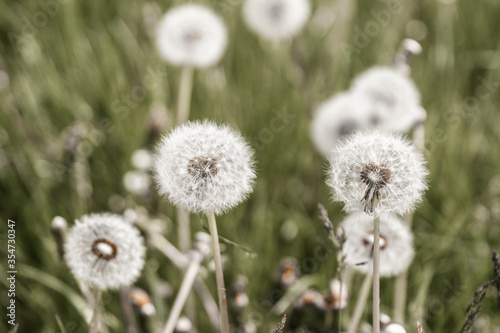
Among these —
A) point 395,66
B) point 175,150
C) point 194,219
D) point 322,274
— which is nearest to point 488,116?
point 395,66

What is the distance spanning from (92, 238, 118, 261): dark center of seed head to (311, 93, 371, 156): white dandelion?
1.13 meters

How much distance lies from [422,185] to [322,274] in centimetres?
88

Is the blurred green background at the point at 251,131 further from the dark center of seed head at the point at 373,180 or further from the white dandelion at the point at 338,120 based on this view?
the dark center of seed head at the point at 373,180

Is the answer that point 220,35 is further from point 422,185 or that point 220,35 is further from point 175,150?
point 422,185

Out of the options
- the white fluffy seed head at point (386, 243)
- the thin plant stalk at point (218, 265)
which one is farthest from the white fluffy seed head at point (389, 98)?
the thin plant stalk at point (218, 265)

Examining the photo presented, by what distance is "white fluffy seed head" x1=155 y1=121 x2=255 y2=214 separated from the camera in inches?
49.3

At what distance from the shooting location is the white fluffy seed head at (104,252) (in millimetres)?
1400

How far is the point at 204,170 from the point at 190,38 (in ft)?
4.29

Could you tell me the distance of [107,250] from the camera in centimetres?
138

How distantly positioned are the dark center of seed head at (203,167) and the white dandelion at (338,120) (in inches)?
39.9

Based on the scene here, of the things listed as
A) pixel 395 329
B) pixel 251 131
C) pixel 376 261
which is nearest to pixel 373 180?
pixel 376 261

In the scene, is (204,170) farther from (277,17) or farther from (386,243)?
(277,17)

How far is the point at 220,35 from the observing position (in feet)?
8.13

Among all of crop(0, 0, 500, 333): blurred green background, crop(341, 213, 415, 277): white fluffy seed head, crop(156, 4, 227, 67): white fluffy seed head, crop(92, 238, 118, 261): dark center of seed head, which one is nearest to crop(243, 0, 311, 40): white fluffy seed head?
crop(0, 0, 500, 333): blurred green background
